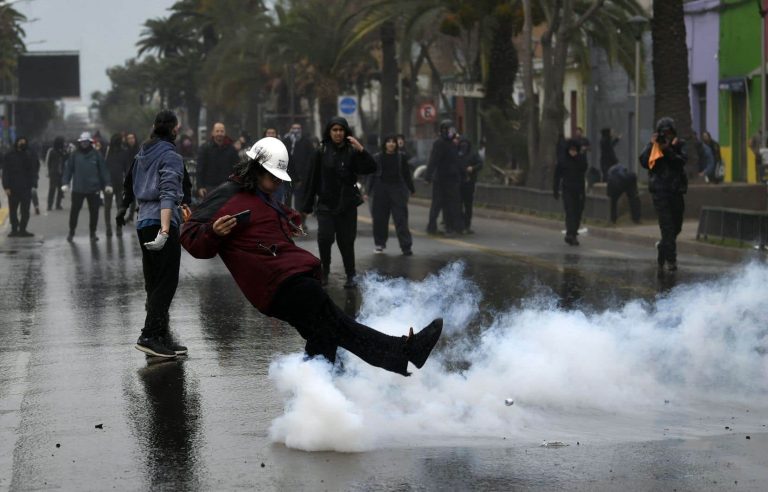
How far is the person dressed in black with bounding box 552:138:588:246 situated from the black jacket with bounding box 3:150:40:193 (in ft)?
28.5

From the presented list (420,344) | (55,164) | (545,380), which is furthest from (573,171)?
(420,344)

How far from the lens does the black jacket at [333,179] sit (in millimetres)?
15000

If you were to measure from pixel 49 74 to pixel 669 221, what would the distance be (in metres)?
106

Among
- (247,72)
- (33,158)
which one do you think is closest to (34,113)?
(247,72)

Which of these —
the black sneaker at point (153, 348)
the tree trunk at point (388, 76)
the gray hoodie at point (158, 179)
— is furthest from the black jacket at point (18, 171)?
the tree trunk at point (388, 76)

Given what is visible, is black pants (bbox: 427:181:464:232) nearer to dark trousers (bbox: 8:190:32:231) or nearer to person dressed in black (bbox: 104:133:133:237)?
person dressed in black (bbox: 104:133:133:237)

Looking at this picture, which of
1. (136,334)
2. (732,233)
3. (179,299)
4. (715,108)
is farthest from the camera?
(715,108)

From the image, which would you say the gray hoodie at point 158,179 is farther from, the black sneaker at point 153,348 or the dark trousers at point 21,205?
the dark trousers at point 21,205

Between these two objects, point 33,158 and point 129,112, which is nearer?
point 33,158

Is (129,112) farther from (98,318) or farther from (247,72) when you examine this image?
(98,318)

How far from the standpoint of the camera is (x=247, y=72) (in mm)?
60406

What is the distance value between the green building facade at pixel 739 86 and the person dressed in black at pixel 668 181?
22387 mm

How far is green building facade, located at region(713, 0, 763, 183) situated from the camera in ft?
129

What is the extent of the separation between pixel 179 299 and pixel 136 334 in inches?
101
